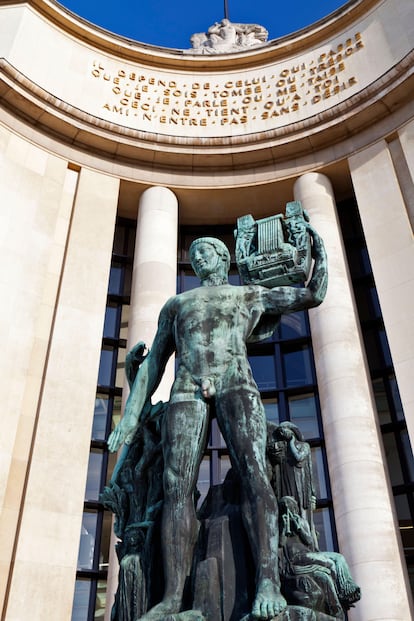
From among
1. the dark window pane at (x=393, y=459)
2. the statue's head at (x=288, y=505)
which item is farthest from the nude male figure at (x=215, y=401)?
the dark window pane at (x=393, y=459)

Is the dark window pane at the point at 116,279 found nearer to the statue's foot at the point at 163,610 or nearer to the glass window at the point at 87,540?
the glass window at the point at 87,540

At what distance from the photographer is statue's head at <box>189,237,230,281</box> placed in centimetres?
630

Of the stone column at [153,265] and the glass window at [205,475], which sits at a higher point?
the stone column at [153,265]

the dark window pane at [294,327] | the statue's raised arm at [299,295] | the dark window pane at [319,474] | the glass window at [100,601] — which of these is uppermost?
the dark window pane at [294,327]

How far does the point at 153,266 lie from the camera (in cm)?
1905

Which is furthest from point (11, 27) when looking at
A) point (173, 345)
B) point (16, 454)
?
point (173, 345)

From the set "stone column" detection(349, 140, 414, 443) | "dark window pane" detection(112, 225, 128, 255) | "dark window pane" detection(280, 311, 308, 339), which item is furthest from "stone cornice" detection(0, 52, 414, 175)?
"dark window pane" detection(280, 311, 308, 339)

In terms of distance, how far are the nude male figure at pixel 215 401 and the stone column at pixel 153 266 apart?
32.1 feet

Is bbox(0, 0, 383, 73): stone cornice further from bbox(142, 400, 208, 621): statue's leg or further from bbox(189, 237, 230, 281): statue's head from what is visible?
bbox(142, 400, 208, 621): statue's leg

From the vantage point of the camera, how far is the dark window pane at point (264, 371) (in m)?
20.3

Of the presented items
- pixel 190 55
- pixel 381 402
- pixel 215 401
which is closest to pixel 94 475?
pixel 381 402

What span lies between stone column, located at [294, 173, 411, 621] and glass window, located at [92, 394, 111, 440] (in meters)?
7.06

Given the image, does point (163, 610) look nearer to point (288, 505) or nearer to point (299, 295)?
point (288, 505)

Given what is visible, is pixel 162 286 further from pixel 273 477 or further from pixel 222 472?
pixel 273 477
